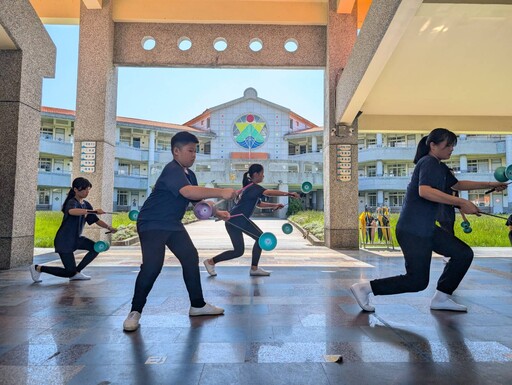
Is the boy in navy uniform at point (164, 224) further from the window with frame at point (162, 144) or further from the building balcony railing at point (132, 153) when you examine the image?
the window with frame at point (162, 144)

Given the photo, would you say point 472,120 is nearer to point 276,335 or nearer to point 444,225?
point 444,225

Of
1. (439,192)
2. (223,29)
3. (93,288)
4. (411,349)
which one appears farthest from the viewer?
(223,29)

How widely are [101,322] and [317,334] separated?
196 cm

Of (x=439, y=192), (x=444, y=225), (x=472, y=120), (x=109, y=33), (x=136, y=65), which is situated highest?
(x=109, y=33)

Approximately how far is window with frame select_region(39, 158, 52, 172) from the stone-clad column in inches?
1305

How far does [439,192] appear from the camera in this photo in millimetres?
3432

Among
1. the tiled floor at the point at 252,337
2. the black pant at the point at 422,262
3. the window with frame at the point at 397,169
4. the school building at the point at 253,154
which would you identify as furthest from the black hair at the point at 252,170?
the window with frame at the point at 397,169

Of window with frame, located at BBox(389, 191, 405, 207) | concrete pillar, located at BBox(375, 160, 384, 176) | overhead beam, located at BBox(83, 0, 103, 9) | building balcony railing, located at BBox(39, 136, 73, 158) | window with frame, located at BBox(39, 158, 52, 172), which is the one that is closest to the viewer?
overhead beam, located at BBox(83, 0, 103, 9)

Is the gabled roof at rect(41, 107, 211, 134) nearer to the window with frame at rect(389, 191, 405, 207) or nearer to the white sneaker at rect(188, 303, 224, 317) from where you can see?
the window with frame at rect(389, 191, 405, 207)

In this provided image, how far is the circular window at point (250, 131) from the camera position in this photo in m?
38.9

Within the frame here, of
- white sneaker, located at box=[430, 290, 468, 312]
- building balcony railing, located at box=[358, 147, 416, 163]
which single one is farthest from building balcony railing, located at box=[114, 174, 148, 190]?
white sneaker, located at box=[430, 290, 468, 312]

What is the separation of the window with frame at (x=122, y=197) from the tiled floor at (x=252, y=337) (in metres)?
36.0

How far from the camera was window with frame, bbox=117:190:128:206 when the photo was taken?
40000 mm

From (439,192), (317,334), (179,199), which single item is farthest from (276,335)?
(439,192)
